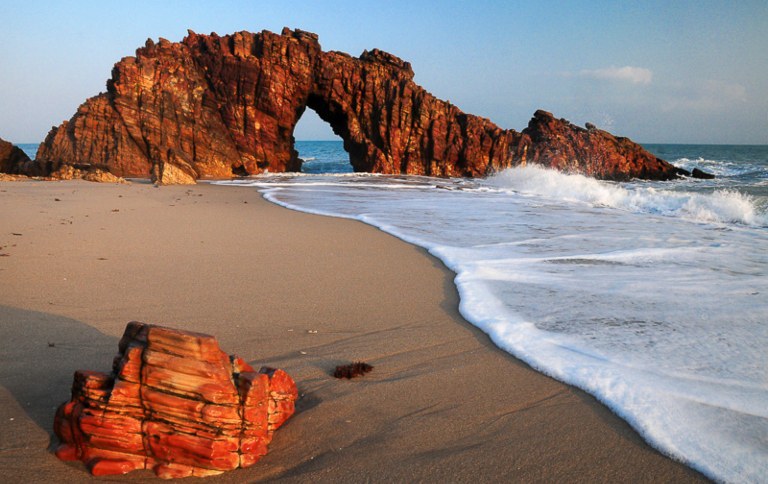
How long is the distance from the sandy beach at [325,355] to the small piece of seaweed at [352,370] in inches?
2.8

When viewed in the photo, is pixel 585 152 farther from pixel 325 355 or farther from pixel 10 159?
pixel 325 355

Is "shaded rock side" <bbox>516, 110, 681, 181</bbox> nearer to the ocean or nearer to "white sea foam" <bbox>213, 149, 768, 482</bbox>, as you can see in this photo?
the ocean

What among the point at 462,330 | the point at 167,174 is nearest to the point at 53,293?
the point at 462,330

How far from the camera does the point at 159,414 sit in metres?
1.90

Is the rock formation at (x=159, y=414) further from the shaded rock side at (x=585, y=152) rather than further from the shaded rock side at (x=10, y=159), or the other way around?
the shaded rock side at (x=585, y=152)

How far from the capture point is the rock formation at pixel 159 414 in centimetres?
189

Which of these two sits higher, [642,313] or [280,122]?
[280,122]

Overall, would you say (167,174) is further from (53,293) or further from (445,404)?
(445,404)

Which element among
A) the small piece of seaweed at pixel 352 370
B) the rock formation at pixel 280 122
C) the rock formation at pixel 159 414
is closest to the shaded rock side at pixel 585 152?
the rock formation at pixel 280 122

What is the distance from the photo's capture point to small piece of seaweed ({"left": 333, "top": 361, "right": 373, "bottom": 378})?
2827 millimetres

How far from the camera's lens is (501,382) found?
283 cm

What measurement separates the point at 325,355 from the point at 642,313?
260 centimetres

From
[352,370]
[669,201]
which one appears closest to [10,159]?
[352,370]

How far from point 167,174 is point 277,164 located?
1145 centimetres
